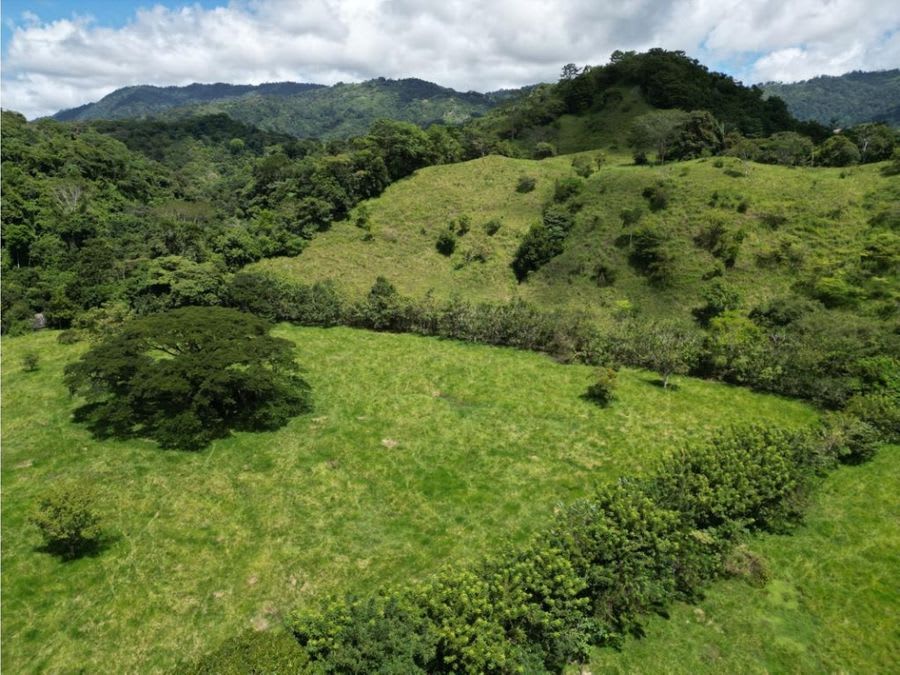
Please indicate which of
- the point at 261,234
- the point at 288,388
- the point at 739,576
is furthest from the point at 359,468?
the point at 261,234

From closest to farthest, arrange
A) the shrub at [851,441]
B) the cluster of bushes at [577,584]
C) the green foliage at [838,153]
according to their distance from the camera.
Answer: the cluster of bushes at [577,584] → the shrub at [851,441] → the green foliage at [838,153]

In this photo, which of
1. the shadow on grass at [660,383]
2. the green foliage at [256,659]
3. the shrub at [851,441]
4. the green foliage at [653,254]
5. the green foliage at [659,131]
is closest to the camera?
the green foliage at [256,659]

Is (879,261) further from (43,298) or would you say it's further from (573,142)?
(43,298)

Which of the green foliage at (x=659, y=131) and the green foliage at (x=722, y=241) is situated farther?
the green foliage at (x=659, y=131)

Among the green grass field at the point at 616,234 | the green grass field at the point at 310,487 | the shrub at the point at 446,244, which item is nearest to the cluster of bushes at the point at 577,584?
the green grass field at the point at 310,487

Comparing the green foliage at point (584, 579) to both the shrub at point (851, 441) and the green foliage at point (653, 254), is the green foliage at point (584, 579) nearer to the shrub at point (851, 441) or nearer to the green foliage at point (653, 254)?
the shrub at point (851, 441)

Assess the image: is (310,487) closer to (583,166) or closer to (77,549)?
(77,549)

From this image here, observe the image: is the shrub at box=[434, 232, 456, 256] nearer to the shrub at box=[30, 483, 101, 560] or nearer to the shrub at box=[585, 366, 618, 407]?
the shrub at box=[585, 366, 618, 407]
